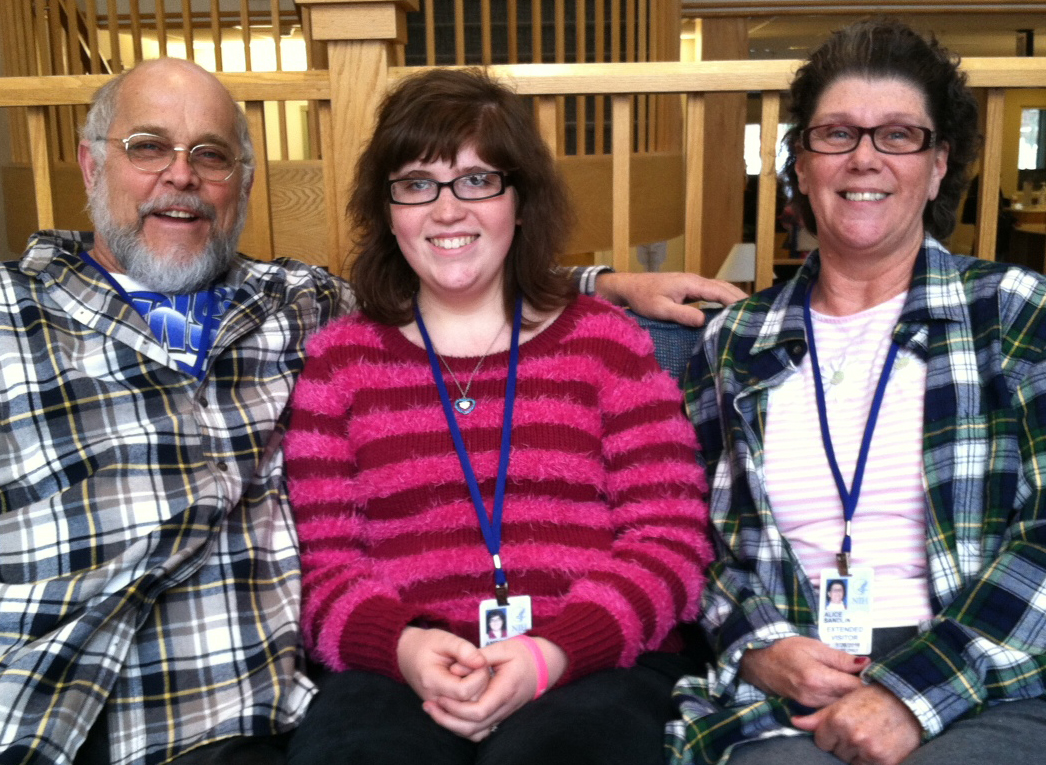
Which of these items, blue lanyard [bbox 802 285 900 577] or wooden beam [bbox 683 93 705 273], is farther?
wooden beam [bbox 683 93 705 273]

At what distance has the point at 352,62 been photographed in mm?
2125

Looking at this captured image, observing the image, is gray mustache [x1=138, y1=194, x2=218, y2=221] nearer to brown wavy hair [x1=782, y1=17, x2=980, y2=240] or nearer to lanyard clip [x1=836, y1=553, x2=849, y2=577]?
brown wavy hair [x1=782, y1=17, x2=980, y2=240]

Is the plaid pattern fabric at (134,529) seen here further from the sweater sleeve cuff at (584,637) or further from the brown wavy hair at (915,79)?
the brown wavy hair at (915,79)

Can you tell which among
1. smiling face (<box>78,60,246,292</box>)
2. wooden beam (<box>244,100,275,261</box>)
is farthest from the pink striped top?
wooden beam (<box>244,100,275,261</box>)

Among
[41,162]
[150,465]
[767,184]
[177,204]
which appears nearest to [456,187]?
[177,204]

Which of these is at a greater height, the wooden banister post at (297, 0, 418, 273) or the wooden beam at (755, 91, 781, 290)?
the wooden banister post at (297, 0, 418, 273)

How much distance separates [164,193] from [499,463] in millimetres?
808

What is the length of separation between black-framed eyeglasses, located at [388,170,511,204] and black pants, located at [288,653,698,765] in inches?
30.2

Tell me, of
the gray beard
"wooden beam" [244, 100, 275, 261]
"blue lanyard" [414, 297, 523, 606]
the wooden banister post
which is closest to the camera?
"blue lanyard" [414, 297, 523, 606]

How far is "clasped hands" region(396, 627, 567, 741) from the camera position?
1324mm

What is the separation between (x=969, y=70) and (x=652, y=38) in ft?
8.82

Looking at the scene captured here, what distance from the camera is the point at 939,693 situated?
50.4 inches

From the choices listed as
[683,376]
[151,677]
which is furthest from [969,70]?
[151,677]

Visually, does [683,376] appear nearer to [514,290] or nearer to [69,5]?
[514,290]
